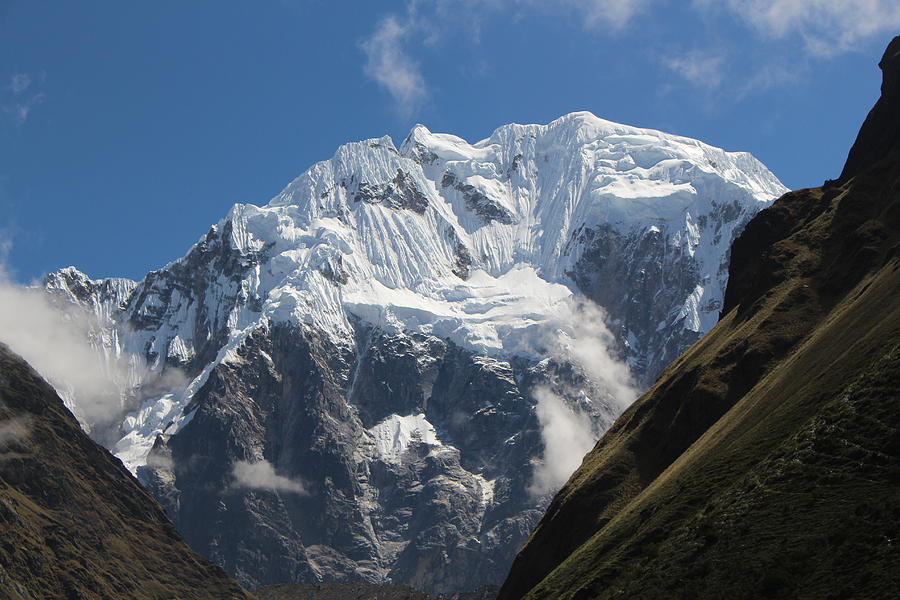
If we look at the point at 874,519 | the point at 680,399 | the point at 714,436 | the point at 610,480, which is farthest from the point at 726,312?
the point at 874,519

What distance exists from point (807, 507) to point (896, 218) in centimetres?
7255

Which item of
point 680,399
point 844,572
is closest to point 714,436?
point 680,399

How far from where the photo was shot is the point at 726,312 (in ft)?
650

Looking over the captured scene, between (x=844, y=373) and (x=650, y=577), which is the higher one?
(x=844, y=373)

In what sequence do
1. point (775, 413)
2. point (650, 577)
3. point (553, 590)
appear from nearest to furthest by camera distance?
point (650, 577) → point (775, 413) → point (553, 590)

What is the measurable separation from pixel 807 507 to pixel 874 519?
824 cm

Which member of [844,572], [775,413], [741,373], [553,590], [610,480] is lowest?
[844,572]

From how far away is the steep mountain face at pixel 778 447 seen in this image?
9269 cm

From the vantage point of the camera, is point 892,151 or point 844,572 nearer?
point 844,572

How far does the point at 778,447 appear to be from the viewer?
111m

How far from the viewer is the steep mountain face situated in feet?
304

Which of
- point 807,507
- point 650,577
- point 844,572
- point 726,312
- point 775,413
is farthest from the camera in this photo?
point 726,312

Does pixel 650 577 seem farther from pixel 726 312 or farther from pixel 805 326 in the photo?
pixel 726 312

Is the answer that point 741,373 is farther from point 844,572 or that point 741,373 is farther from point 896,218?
point 844,572
